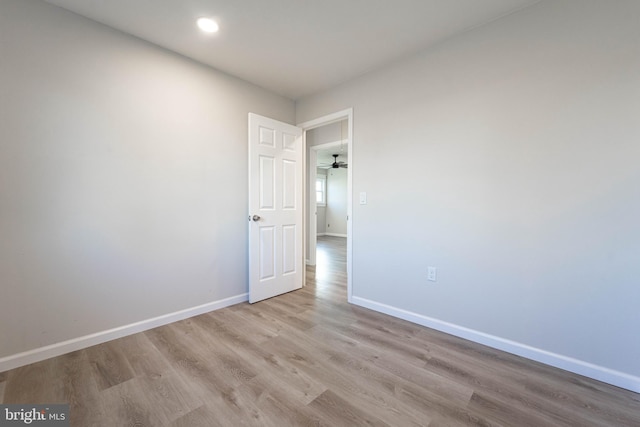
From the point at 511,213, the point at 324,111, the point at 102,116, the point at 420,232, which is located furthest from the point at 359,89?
the point at 102,116

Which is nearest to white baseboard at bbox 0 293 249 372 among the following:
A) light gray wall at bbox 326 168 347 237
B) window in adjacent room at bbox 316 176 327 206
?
light gray wall at bbox 326 168 347 237

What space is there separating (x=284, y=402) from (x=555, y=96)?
2.58 meters

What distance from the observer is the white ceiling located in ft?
5.96

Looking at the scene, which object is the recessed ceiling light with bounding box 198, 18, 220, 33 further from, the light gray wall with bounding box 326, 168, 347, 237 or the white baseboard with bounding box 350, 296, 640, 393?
the light gray wall with bounding box 326, 168, 347, 237

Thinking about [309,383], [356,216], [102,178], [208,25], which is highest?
[208,25]

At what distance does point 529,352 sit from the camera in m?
1.85

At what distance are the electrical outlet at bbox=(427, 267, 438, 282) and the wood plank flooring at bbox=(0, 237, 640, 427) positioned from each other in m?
0.46

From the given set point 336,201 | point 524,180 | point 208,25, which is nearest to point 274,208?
point 208,25

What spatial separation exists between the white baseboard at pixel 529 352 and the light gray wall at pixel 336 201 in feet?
21.9

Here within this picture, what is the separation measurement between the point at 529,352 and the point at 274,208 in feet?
8.55

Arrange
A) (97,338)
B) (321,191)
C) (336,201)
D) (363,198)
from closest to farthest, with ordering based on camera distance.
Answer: (97,338), (363,198), (336,201), (321,191)

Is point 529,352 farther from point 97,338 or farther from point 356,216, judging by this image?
point 97,338

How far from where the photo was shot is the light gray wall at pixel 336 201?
918 cm

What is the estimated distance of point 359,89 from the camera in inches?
110
